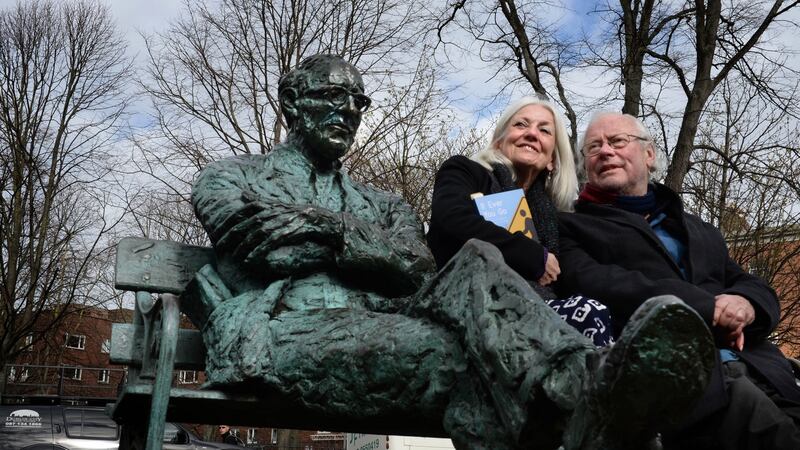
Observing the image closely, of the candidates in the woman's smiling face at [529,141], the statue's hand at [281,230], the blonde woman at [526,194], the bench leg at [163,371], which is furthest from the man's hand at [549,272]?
the bench leg at [163,371]

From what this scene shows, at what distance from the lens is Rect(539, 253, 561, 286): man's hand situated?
3.46 meters

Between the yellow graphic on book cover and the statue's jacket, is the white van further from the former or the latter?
the yellow graphic on book cover

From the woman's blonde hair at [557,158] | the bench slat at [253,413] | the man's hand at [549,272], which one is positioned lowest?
the bench slat at [253,413]

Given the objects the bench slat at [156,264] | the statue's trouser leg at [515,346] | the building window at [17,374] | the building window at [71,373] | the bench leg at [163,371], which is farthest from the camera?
the building window at [71,373]

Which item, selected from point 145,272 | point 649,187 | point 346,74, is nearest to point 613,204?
point 649,187

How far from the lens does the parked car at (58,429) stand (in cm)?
938

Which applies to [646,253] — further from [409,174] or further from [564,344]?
[409,174]

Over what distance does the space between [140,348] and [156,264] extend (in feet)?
1.24

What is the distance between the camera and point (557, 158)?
4.09 metres

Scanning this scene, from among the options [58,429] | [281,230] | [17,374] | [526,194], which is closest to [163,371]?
[281,230]

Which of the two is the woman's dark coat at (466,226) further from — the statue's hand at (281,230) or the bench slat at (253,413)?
the bench slat at (253,413)

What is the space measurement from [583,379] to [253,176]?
2.13 metres

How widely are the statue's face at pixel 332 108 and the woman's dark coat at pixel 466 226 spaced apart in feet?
1.44

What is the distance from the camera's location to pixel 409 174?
719 inches
